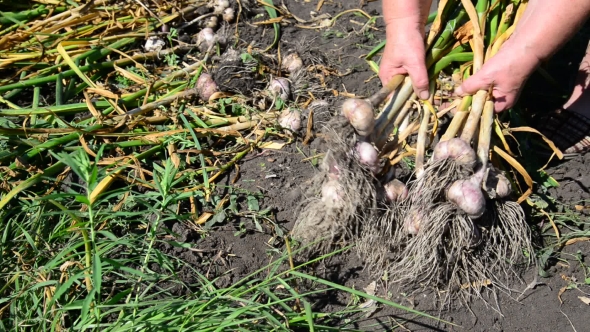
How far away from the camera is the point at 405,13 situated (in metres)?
1.66

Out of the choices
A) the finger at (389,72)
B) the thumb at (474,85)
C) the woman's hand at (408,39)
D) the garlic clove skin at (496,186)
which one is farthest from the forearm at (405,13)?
the garlic clove skin at (496,186)

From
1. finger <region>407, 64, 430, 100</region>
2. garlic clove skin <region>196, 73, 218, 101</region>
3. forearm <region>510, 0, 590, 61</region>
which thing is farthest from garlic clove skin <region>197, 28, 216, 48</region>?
forearm <region>510, 0, 590, 61</region>

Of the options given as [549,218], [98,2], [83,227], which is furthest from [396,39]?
[98,2]

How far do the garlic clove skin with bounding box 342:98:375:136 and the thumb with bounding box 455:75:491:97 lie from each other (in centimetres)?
33

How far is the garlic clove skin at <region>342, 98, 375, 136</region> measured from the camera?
1500mm

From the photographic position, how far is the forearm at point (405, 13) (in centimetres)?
165

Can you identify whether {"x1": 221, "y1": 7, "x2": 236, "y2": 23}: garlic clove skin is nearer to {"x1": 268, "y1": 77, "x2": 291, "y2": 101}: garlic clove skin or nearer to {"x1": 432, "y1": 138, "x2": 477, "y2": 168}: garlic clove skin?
{"x1": 268, "y1": 77, "x2": 291, "y2": 101}: garlic clove skin

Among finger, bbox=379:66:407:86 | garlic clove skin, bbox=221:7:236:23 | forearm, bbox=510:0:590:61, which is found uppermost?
forearm, bbox=510:0:590:61

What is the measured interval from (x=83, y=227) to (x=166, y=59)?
110 cm

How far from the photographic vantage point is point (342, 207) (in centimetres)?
157

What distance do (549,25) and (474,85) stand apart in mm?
255

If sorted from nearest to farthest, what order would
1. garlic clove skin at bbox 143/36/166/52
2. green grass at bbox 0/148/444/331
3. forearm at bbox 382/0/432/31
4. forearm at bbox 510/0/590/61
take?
green grass at bbox 0/148/444/331 → forearm at bbox 510/0/590/61 → forearm at bbox 382/0/432/31 → garlic clove skin at bbox 143/36/166/52

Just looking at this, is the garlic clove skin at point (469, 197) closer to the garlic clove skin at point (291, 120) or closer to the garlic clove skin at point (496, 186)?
the garlic clove skin at point (496, 186)

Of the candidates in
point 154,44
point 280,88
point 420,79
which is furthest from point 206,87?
point 420,79
